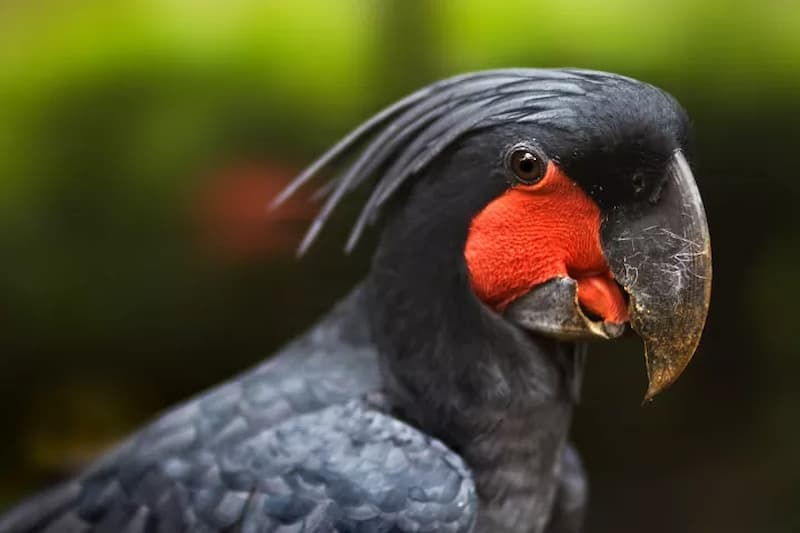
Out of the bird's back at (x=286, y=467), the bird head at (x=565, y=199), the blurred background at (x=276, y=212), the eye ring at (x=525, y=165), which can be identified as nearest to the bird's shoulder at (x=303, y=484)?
the bird's back at (x=286, y=467)

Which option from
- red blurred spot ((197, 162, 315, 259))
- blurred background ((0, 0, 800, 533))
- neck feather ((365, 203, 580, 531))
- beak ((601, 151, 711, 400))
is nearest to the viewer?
beak ((601, 151, 711, 400))

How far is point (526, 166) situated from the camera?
92cm

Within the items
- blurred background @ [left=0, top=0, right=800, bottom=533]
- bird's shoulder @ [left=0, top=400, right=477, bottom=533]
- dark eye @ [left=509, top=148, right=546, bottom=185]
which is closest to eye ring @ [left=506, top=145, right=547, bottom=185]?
dark eye @ [left=509, top=148, right=546, bottom=185]

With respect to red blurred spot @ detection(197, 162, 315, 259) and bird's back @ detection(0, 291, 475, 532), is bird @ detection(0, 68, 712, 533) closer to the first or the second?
bird's back @ detection(0, 291, 475, 532)

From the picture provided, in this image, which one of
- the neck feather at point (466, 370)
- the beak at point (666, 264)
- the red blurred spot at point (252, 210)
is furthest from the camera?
the red blurred spot at point (252, 210)

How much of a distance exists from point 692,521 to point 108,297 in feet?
4.09

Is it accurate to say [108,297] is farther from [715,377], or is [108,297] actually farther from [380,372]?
[715,377]

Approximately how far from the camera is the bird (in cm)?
89

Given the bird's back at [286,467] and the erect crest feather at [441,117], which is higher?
the erect crest feather at [441,117]

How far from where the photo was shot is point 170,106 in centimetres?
158

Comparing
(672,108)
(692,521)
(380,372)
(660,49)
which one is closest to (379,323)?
(380,372)

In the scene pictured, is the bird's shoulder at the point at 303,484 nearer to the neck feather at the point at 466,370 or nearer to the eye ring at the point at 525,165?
the neck feather at the point at 466,370

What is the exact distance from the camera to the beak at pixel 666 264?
2.87ft

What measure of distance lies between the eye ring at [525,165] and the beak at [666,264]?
0.08 meters
